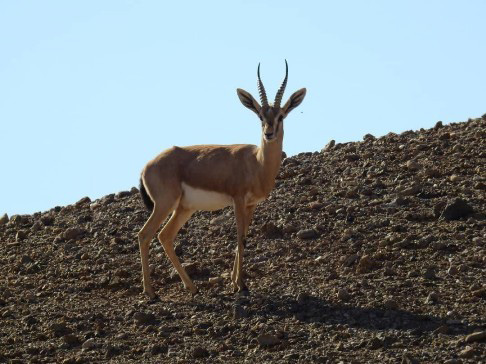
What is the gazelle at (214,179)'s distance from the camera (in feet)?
62.9

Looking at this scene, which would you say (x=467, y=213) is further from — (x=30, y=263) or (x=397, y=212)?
(x=30, y=263)

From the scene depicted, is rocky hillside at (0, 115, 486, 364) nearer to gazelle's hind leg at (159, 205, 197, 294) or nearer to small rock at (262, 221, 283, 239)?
small rock at (262, 221, 283, 239)

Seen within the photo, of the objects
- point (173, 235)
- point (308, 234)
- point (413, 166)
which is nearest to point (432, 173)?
point (413, 166)

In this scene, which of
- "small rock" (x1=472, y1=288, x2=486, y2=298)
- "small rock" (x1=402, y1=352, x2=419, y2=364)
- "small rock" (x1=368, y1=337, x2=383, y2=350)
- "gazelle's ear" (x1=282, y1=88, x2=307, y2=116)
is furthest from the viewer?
"gazelle's ear" (x1=282, y1=88, x2=307, y2=116)

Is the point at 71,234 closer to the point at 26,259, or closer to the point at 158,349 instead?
the point at 26,259

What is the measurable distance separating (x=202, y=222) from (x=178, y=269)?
3312 mm

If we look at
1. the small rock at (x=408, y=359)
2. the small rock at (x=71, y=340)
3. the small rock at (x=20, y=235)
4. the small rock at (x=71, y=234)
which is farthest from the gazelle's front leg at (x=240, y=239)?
the small rock at (x=20, y=235)

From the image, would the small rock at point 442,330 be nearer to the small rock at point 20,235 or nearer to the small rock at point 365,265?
the small rock at point 365,265

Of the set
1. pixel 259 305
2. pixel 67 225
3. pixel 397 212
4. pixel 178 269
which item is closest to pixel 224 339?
pixel 259 305

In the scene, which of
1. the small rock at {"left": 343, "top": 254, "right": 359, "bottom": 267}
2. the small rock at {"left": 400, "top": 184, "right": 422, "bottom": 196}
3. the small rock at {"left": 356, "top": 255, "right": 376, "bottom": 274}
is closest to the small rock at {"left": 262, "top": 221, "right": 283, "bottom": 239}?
the small rock at {"left": 343, "top": 254, "right": 359, "bottom": 267}

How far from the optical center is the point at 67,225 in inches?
951

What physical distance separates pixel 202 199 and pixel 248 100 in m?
1.71

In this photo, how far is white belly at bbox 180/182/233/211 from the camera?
1936 cm

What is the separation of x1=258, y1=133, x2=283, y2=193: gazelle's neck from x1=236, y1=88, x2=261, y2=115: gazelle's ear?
67 cm
